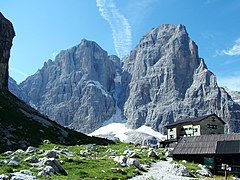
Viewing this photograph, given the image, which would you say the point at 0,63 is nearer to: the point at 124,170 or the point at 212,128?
the point at 212,128

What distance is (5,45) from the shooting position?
13300 cm

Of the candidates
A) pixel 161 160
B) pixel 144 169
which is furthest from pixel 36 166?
pixel 161 160

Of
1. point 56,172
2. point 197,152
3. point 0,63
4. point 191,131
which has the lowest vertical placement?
point 56,172

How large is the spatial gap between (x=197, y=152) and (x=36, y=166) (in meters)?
31.3

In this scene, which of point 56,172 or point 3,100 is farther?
point 3,100

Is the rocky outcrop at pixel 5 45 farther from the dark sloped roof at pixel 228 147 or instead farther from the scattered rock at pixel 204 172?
the scattered rock at pixel 204 172

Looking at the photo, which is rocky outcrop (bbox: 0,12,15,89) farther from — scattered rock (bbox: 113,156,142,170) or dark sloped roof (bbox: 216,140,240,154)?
dark sloped roof (bbox: 216,140,240,154)

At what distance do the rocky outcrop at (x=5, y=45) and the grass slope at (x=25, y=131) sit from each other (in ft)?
114

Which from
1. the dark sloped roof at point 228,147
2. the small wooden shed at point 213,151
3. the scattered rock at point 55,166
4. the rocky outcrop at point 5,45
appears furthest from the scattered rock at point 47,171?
the rocky outcrop at point 5,45

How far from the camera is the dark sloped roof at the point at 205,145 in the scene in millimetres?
A: 51719

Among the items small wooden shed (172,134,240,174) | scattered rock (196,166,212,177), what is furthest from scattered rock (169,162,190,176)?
small wooden shed (172,134,240,174)

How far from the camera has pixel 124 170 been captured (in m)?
35.8

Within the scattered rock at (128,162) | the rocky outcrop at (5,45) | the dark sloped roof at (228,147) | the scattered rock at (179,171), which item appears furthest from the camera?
the rocky outcrop at (5,45)

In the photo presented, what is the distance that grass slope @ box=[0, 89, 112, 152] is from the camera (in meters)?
62.6
